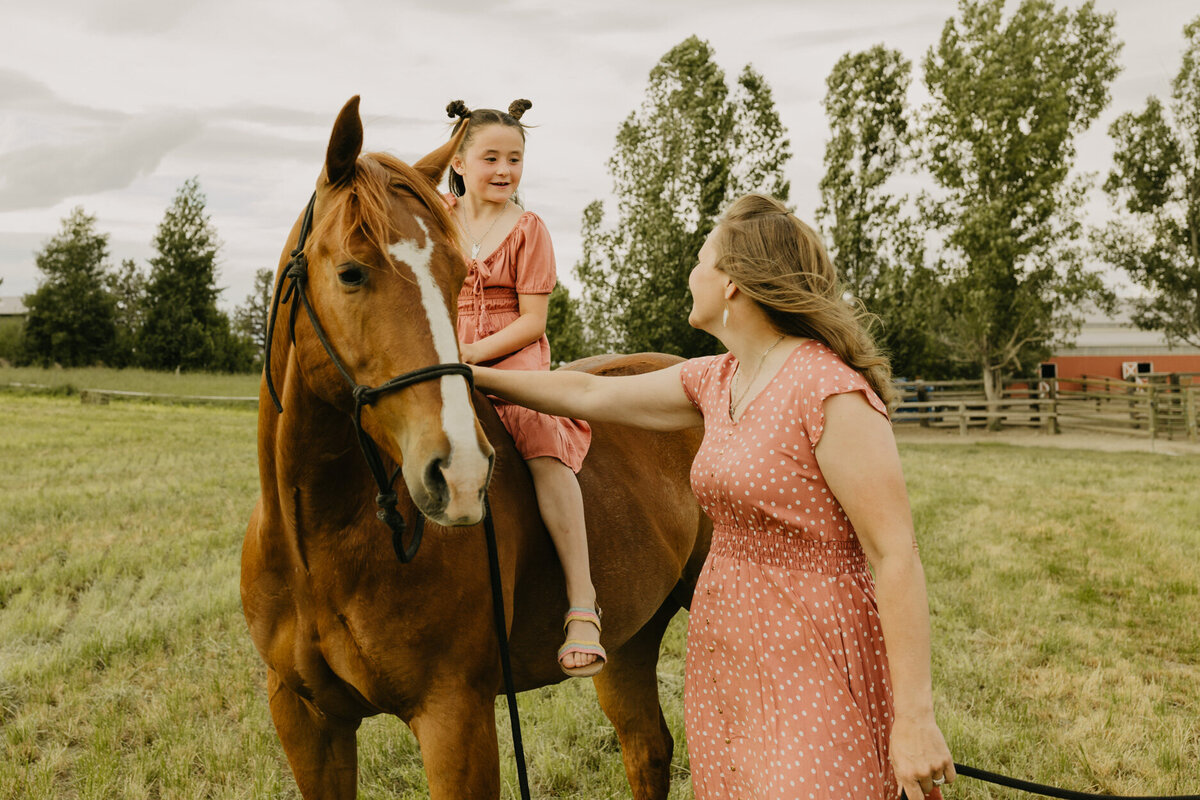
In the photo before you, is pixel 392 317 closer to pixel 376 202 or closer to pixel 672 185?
pixel 376 202

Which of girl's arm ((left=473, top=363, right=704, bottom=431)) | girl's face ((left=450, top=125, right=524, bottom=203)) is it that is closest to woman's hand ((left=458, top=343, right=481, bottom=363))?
girl's arm ((left=473, top=363, right=704, bottom=431))

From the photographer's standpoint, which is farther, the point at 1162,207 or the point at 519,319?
the point at 1162,207

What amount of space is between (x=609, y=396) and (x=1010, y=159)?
91.5ft

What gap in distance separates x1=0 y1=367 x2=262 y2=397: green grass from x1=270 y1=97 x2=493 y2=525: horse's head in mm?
29990

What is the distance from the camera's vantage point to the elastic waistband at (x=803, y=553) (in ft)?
6.23

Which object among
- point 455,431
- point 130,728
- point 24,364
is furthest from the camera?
point 24,364

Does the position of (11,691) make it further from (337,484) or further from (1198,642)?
(1198,642)

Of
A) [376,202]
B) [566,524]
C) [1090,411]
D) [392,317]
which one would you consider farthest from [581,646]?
[1090,411]

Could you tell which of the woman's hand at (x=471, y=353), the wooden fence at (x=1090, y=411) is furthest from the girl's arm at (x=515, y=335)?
the wooden fence at (x=1090, y=411)

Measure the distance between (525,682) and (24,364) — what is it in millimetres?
54295

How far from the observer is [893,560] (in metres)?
1.73

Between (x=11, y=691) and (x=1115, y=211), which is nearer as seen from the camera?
(x=11, y=691)

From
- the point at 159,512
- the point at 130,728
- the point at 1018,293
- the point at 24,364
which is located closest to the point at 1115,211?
the point at 1018,293

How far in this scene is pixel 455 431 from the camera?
1663mm
